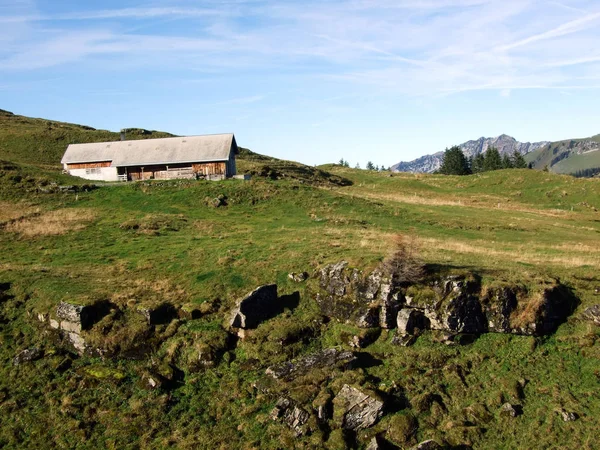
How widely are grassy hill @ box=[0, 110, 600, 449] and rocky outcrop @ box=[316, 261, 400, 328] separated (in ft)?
2.34

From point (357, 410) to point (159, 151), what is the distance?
195ft

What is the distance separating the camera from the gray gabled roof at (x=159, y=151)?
230 ft

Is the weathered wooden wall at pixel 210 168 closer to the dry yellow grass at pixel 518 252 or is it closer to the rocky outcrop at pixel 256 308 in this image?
the dry yellow grass at pixel 518 252

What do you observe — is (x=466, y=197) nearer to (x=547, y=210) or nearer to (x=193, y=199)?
(x=547, y=210)

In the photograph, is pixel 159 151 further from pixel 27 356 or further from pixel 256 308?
pixel 256 308

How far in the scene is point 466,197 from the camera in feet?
276

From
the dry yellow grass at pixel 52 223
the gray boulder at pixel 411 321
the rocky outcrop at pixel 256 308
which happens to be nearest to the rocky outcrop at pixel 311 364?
the gray boulder at pixel 411 321

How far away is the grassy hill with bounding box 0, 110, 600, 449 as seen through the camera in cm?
2133

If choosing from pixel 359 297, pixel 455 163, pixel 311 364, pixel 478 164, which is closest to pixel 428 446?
pixel 311 364

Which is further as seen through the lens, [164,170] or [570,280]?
[164,170]

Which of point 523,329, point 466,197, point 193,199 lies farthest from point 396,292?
point 466,197

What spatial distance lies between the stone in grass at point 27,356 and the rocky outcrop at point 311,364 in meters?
13.4

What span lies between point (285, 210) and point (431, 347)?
32.9 meters

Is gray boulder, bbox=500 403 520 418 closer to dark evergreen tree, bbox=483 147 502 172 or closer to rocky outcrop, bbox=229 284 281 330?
rocky outcrop, bbox=229 284 281 330
